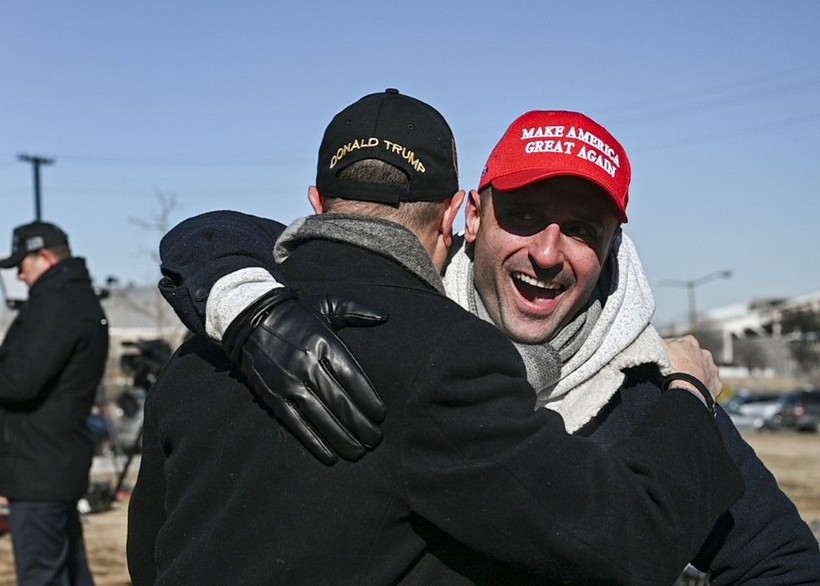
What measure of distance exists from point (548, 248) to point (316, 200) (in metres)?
0.48

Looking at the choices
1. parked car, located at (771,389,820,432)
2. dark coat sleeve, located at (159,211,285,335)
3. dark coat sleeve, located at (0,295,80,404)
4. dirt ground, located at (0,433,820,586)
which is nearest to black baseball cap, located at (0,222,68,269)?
dark coat sleeve, located at (0,295,80,404)

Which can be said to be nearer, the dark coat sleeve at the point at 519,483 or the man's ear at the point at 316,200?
the dark coat sleeve at the point at 519,483

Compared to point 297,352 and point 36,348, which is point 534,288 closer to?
point 297,352

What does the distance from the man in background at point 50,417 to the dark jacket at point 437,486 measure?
4.46m

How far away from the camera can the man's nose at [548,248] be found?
240cm

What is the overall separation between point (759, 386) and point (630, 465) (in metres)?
62.6

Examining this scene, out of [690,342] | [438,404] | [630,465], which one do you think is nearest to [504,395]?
[438,404]

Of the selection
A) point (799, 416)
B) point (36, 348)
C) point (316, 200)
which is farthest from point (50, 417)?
point (799, 416)

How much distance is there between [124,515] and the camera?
12.6 metres

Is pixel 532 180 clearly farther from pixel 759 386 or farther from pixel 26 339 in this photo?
pixel 759 386

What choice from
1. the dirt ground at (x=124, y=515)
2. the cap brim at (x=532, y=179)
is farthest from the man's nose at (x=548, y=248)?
the dirt ground at (x=124, y=515)

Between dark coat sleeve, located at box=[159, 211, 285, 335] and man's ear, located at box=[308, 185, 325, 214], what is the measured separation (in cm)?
13

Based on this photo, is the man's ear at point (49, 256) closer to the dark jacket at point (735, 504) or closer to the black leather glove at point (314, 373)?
the dark jacket at point (735, 504)

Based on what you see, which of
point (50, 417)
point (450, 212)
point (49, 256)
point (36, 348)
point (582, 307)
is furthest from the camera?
point (49, 256)
